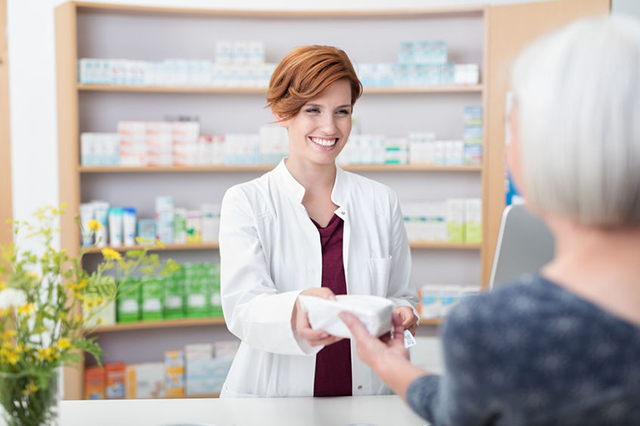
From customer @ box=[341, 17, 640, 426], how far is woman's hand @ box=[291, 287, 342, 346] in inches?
26.8

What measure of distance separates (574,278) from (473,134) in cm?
354

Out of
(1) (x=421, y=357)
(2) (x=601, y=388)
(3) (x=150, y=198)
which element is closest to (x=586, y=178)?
(2) (x=601, y=388)

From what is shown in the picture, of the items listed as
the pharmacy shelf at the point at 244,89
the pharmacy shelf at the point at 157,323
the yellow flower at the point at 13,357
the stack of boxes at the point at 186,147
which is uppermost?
the pharmacy shelf at the point at 244,89

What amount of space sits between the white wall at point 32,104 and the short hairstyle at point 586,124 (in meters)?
3.96

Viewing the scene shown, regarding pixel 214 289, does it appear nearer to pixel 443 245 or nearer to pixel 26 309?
pixel 443 245

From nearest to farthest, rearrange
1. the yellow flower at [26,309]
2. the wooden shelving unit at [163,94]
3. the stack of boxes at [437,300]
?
the yellow flower at [26,309] → the wooden shelving unit at [163,94] → the stack of boxes at [437,300]

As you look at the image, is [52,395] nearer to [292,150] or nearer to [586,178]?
[586,178]

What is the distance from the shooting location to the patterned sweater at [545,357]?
2.29 ft

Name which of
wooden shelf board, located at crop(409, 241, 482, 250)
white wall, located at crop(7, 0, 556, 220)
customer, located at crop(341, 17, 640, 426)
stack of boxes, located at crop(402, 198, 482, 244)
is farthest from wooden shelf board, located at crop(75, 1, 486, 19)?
customer, located at crop(341, 17, 640, 426)

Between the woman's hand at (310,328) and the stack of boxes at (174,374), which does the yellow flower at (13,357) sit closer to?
the woman's hand at (310,328)

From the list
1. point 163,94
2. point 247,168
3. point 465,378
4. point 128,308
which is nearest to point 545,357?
point 465,378

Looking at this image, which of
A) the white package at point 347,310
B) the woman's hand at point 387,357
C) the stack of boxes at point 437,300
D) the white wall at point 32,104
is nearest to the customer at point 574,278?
the woman's hand at point 387,357

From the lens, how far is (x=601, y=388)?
71 cm

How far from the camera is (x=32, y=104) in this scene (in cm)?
421
